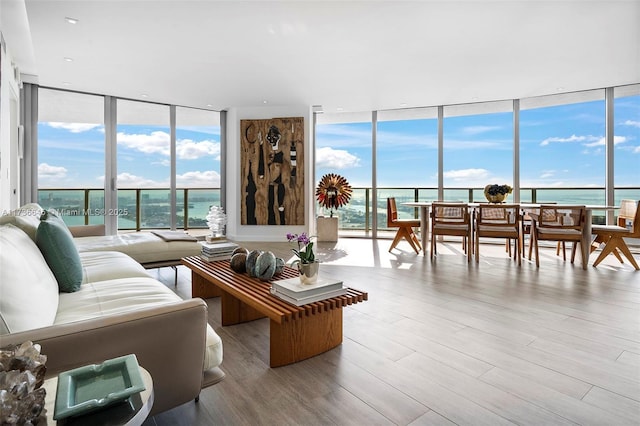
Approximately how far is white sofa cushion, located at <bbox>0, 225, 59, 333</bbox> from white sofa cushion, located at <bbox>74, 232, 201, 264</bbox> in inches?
Result: 64.1

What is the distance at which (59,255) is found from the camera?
196cm

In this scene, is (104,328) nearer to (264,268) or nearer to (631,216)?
(264,268)

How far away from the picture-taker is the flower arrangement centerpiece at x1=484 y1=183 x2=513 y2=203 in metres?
5.07

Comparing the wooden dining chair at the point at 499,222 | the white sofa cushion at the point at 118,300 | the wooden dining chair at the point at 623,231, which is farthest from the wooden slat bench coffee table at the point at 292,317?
the wooden dining chair at the point at 623,231

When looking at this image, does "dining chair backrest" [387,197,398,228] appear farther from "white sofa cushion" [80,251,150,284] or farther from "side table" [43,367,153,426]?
"side table" [43,367,153,426]

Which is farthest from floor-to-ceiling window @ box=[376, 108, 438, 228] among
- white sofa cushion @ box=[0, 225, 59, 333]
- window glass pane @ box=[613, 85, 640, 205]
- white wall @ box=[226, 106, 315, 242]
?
white sofa cushion @ box=[0, 225, 59, 333]

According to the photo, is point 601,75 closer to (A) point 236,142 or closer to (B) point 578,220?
(B) point 578,220

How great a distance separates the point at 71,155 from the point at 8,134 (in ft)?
5.91

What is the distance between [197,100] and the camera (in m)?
6.39

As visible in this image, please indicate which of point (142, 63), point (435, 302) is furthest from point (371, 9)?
point (142, 63)

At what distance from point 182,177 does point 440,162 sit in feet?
16.6

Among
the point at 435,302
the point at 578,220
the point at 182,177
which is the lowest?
the point at 435,302

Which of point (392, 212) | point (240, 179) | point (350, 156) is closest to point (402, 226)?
point (392, 212)

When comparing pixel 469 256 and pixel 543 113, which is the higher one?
pixel 543 113
